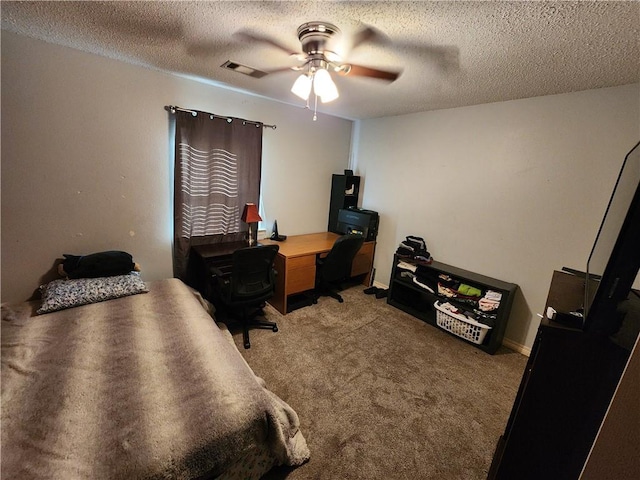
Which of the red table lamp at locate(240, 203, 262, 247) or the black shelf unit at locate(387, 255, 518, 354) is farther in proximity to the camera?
the red table lamp at locate(240, 203, 262, 247)

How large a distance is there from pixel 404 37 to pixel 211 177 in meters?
2.13

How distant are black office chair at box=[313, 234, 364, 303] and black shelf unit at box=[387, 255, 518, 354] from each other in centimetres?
57

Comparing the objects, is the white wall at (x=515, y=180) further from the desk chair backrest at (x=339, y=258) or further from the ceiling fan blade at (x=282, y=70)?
the ceiling fan blade at (x=282, y=70)

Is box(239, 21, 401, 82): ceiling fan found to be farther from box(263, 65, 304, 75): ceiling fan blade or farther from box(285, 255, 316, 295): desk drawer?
box(285, 255, 316, 295): desk drawer

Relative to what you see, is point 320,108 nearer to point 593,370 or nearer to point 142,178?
point 142,178

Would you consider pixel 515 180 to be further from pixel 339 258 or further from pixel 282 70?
pixel 282 70

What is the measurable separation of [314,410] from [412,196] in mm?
2619

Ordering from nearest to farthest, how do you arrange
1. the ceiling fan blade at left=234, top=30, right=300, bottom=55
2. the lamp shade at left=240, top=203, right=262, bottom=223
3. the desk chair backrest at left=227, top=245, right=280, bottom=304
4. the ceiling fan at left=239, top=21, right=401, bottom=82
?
the ceiling fan at left=239, top=21, right=401, bottom=82 < the ceiling fan blade at left=234, top=30, right=300, bottom=55 < the desk chair backrest at left=227, top=245, right=280, bottom=304 < the lamp shade at left=240, top=203, right=262, bottom=223

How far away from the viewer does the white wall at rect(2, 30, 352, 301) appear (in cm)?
196

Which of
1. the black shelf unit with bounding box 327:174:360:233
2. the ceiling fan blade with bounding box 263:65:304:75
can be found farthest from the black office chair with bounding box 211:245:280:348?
the black shelf unit with bounding box 327:174:360:233

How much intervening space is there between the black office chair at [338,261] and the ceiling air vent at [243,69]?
173cm

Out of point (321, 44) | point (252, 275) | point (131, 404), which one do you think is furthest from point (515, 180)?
point (131, 404)

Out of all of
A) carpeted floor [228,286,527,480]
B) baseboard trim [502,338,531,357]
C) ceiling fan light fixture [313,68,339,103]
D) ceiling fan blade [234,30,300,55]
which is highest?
ceiling fan blade [234,30,300,55]

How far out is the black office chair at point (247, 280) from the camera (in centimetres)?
227
